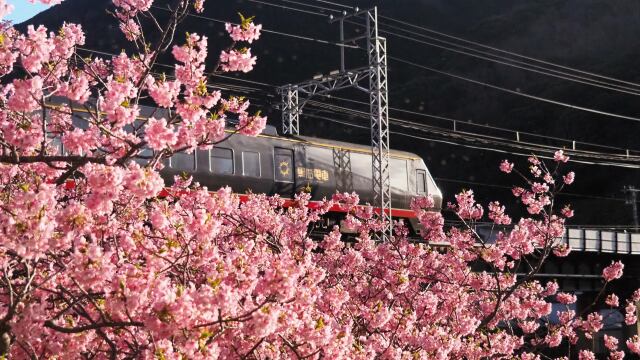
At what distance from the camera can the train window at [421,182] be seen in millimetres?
24816

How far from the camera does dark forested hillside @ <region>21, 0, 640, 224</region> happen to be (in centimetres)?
7862

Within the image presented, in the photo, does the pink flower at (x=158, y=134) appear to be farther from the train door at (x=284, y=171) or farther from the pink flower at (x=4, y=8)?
the train door at (x=284, y=171)

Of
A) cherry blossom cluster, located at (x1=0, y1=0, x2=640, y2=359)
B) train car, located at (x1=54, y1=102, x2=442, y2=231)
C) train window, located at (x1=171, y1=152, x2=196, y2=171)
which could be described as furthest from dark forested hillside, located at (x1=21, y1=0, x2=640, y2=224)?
cherry blossom cluster, located at (x1=0, y1=0, x2=640, y2=359)

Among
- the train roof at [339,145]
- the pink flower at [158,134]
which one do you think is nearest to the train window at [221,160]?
the train roof at [339,145]

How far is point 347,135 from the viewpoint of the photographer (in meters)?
98.0

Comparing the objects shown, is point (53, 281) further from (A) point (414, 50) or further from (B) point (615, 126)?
(A) point (414, 50)

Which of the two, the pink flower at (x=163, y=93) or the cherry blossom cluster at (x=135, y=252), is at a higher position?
the pink flower at (x=163, y=93)

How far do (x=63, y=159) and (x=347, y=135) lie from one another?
93.1 m

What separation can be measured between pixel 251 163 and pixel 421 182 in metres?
6.78

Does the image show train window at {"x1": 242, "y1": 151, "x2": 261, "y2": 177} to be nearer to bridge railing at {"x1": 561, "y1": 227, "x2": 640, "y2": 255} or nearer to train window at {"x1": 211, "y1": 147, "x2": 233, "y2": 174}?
train window at {"x1": 211, "y1": 147, "x2": 233, "y2": 174}

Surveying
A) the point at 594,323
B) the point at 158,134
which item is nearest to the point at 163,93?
the point at 158,134

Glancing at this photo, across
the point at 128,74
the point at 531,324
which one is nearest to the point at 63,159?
the point at 128,74

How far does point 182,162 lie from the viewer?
18656 millimetres

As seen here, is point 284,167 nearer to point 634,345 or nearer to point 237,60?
point 634,345
